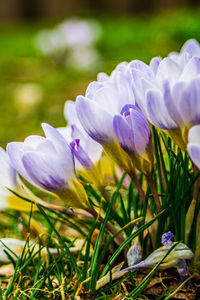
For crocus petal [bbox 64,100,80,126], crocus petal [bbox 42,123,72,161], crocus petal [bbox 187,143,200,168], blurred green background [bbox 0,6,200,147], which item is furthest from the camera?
blurred green background [bbox 0,6,200,147]

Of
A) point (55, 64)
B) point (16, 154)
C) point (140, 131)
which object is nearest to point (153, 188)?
point (140, 131)

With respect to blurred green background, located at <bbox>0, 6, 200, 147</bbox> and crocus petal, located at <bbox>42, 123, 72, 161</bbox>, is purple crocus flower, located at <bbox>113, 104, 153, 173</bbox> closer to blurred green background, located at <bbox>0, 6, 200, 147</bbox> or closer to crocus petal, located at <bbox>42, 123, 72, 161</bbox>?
crocus petal, located at <bbox>42, 123, 72, 161</bbox>

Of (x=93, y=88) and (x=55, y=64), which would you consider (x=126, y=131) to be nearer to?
(x=93, y=88)

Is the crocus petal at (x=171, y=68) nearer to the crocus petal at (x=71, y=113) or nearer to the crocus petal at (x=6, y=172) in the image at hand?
the crocus petal at (x=71, y=113)

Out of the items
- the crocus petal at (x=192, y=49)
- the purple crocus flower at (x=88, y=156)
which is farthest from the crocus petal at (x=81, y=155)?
the crocus petal at (x=192, y=49)

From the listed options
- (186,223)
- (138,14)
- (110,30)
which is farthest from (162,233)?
(138,14)

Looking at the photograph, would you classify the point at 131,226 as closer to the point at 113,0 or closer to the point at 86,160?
the point at 86,160

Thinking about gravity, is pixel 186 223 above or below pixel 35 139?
below

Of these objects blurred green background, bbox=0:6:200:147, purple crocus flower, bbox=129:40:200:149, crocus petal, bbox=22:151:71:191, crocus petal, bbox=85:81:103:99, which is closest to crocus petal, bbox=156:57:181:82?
purple crocus flower, bbox=129:40:200:149
